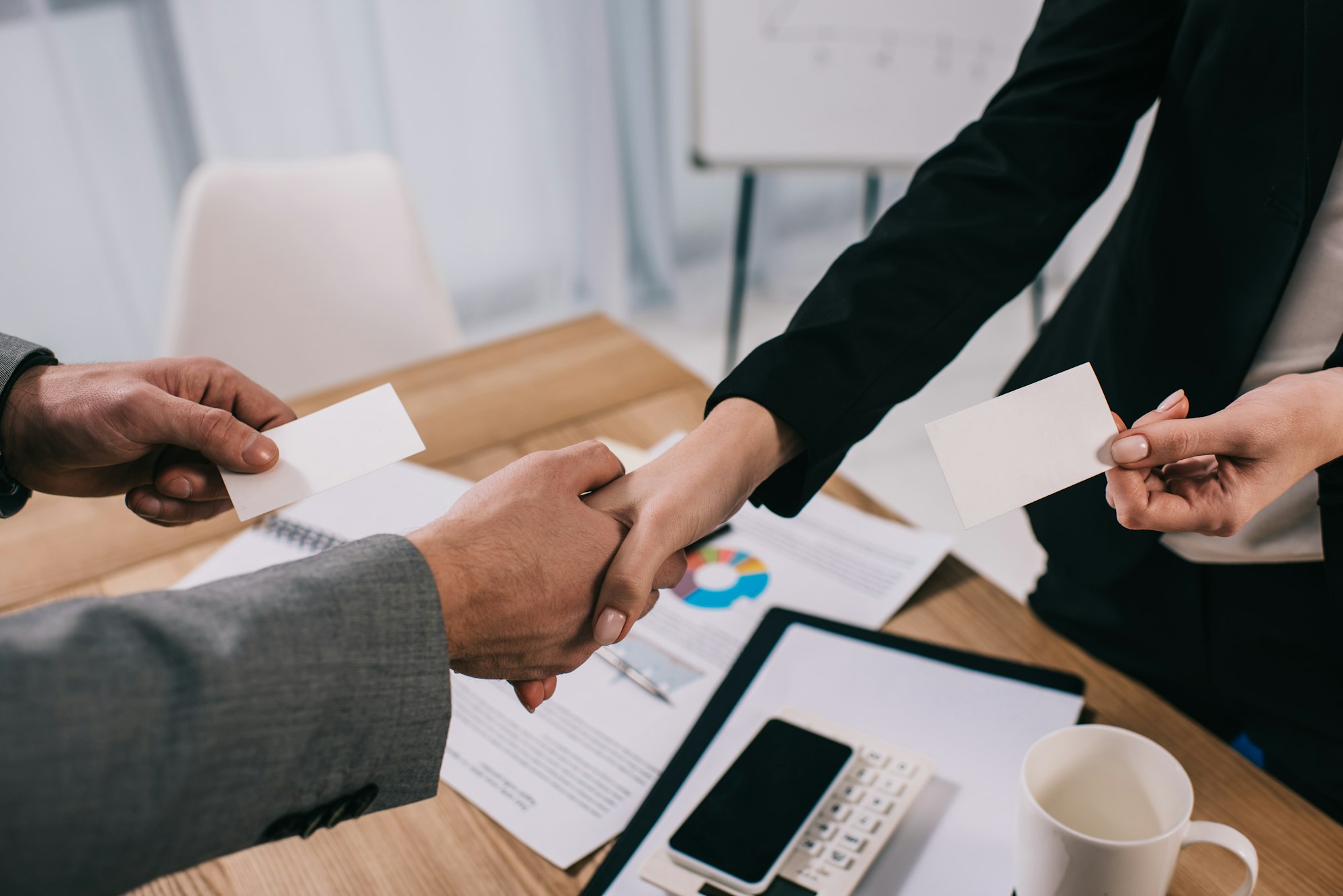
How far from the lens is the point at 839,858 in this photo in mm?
587

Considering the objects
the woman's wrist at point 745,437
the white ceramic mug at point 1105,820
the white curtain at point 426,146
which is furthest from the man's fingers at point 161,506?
the white curtain at point 426,146

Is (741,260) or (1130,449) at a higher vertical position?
(1130,449)

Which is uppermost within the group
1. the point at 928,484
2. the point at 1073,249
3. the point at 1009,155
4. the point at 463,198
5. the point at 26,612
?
the point at 1009,155

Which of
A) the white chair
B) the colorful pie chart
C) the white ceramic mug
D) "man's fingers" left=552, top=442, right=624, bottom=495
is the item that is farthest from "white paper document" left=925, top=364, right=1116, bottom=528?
the white chair

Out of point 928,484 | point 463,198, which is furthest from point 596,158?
point 928,484

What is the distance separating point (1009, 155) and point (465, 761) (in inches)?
25.6

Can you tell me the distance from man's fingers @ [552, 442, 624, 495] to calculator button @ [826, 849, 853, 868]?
28cm

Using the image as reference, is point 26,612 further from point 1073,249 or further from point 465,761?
point 1073,249

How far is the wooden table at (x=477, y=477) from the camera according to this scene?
0.62 meters

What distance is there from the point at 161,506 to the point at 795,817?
0.51 meters

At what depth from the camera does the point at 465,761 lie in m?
0.71

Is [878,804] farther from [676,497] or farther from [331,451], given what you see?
[331,451]

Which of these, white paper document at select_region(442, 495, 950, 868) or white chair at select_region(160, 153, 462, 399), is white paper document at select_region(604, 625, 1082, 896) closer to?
white paper document at select_region(442, 495, 950, 868)

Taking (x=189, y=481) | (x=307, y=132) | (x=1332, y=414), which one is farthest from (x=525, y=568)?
(x=307, y=132)
